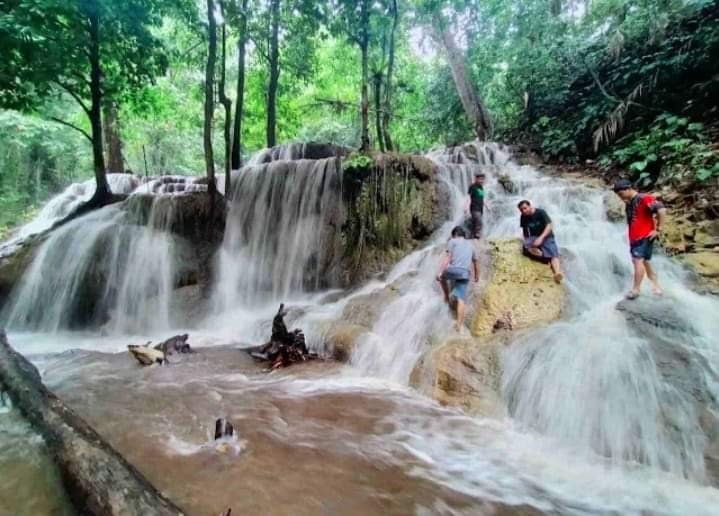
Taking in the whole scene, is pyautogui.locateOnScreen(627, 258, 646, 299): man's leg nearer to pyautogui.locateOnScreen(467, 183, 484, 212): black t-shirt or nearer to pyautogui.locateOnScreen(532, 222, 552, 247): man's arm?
pyautogui.locateOnScreen(532, 222, 552, 247): man's arm

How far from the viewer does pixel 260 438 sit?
3.94 meters

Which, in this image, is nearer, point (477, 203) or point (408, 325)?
point (408, 325)

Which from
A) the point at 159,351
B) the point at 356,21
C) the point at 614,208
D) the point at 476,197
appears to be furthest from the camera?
the point at 356,21

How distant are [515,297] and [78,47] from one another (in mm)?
11264

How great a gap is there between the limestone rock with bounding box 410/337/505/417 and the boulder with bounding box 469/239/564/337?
0.51 meters

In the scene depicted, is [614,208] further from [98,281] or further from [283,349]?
[98,281]

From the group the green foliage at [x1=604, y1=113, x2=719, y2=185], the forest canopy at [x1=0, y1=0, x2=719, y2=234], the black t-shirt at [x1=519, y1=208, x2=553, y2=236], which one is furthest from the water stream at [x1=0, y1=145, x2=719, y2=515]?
the forest canopy at [x1=0, y1=0, x2=719, y2=234]

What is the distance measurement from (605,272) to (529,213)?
1.44 m

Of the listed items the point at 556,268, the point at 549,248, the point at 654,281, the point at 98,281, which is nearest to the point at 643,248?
the point at 654,281

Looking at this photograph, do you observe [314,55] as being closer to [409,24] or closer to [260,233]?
[409,24]

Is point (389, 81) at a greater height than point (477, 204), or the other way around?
point (389, 81)

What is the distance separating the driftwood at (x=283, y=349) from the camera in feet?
21.3

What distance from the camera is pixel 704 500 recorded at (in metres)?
3.07

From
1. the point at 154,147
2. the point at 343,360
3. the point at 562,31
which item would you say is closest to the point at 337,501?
the point at 343,360
